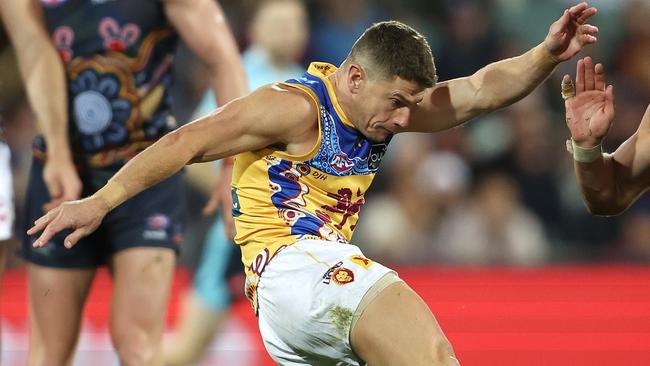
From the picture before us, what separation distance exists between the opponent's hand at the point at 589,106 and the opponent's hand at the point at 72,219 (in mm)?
1631

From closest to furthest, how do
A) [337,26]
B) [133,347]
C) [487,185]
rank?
1. [133,347]
2. [487,185]
3. [337,26]

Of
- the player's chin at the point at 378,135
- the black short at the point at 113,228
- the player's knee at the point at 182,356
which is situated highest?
the player's chin at the point at 378,135

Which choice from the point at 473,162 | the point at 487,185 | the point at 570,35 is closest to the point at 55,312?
the point at 570,35

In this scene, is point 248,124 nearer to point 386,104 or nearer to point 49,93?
point 386,104

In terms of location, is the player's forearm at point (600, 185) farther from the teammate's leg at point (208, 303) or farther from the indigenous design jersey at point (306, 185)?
the teammate's leg at point (208, 303)

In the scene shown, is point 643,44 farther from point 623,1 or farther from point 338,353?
point 338,353


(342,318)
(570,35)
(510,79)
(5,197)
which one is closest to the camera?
(342,318)

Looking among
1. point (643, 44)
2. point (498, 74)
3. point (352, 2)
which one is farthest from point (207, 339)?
point (643, 44)

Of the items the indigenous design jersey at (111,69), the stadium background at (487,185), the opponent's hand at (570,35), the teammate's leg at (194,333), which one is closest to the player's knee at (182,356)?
Result: the teammate's leg at (194,333)

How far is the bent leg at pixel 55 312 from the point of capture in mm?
4844

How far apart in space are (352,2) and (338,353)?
6950mm

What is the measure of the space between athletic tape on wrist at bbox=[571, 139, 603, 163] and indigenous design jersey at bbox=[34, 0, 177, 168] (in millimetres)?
1711

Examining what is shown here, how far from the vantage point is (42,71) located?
190 inches

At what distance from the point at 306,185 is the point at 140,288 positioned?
→ 104 cm
